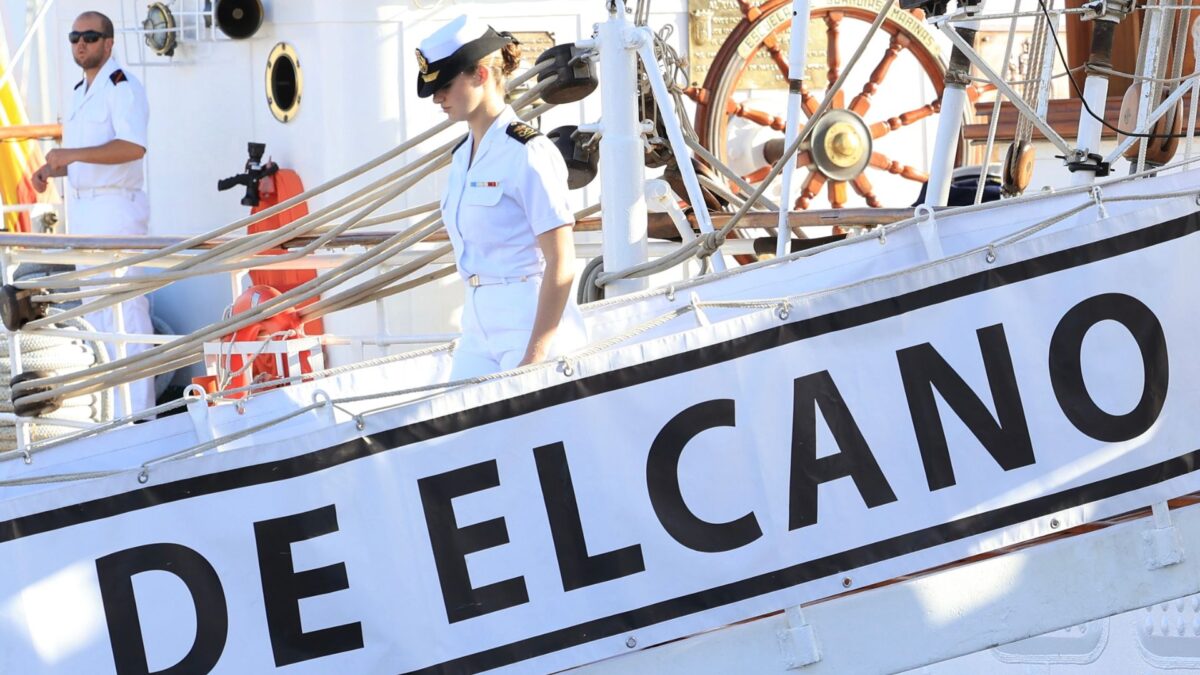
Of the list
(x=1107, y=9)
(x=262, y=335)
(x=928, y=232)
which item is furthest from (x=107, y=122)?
(x=1107, y=9)

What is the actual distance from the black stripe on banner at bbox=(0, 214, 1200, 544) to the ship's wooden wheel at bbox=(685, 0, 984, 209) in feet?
11.4

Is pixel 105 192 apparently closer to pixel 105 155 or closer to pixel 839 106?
pixel 105 155

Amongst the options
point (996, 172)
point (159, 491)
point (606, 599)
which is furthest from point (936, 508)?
point (996, 172)

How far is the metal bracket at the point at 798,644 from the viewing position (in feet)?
8.11

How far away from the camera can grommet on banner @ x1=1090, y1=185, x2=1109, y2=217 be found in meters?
2.57

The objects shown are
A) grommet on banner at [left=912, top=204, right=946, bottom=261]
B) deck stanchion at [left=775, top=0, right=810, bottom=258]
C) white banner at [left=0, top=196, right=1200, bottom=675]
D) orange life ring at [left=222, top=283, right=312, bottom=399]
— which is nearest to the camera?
white banner at [left=0, top=196, right=1200, bottom=675]

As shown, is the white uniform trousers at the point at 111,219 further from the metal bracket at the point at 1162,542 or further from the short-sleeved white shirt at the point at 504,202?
the metal bracket at the point at 1162,542

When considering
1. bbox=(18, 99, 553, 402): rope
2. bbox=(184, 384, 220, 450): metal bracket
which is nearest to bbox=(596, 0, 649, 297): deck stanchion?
bbox=(18, 99, 553, 402): rope

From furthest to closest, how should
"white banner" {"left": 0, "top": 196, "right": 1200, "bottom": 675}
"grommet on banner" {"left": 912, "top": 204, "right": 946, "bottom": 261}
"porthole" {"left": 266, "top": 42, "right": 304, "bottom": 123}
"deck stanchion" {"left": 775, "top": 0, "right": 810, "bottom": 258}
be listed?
"porthole" {"left": 266, "top": 42, "right": 304, "bottom": 123} → "deck stanchion" {"left": 775, "top": 0, "right": 810, "bottom": 258} → "grommet on banner" {"left": 912, "top": 204, "right": 946, "bottom": 261} → "white banner" {"left": 0, "top": 196, "right": 1200, "bottom": 675}

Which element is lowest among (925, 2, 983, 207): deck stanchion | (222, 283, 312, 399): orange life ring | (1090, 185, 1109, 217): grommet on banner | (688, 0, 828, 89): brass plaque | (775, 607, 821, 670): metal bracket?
(775, 607, 821, 670): metal bracket

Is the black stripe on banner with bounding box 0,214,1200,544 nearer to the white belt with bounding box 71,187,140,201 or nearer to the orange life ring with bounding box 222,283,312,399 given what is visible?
the orange life ring with bounding box 222,283,312,399

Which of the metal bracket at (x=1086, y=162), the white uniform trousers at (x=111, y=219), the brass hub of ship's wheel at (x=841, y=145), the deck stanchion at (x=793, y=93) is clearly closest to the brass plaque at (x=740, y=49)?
the brass hub of ship's wheel at (x=841, y=145)

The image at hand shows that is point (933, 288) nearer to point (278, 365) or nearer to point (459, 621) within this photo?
point (459, 621)

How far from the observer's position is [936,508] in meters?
2.47
